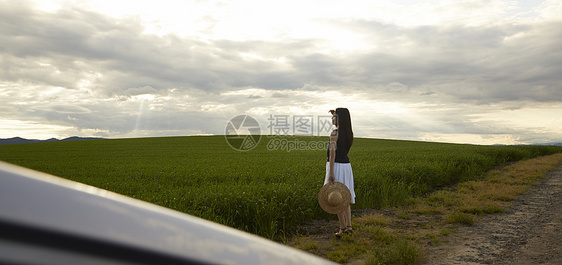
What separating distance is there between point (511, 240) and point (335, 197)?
3.57m

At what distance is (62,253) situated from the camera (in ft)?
1.85

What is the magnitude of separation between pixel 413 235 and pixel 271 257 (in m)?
7.00

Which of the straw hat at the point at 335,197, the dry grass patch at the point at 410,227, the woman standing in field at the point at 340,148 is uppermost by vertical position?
the woman standing in field at the point at 340,148

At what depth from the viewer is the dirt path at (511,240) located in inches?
220

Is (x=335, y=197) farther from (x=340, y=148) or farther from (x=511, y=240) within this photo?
(x=511, y=240)

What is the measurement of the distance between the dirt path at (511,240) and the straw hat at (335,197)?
1734 mm

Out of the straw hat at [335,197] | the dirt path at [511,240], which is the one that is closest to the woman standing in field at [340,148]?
the straw hat at [335,197]

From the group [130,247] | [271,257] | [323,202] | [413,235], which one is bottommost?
[413,235]

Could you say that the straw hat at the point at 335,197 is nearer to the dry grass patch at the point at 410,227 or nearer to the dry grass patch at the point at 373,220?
the dry grass patch at the point at 410,227

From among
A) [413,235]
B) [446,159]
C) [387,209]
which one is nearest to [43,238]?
[413,235]

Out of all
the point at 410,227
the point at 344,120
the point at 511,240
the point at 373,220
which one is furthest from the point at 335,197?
the point at 511,240

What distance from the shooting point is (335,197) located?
258 inches

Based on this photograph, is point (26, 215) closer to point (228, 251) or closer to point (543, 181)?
point (228, 251)

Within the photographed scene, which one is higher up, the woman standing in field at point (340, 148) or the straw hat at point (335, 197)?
the woman standing in field at point (340, 148)
